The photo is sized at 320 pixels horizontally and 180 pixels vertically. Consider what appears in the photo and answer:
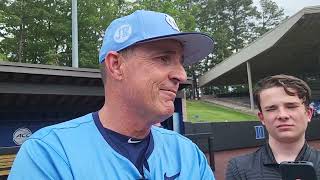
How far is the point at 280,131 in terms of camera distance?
257 centimetres

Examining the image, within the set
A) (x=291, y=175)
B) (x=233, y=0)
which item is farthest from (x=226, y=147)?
(x=233, y=0)

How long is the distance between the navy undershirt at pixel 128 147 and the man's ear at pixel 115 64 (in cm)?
19

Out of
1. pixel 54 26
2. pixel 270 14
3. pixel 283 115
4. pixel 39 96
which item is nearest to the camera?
pixel 283 115

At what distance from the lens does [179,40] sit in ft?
6.11

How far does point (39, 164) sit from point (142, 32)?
0.62 meters

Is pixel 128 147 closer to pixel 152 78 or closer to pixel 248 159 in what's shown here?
pixel 152 78

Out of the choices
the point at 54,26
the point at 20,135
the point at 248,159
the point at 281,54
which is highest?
the point at 54,26

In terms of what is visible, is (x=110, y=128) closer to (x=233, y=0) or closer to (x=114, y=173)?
(x=114, y=173)

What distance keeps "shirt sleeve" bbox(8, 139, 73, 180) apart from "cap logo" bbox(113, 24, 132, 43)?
19.7 inches

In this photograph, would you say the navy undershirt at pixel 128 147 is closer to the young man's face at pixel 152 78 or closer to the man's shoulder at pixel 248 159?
the young man's face at pixel 152 78

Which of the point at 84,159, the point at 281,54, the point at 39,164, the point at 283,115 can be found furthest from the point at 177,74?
the point at 281,54

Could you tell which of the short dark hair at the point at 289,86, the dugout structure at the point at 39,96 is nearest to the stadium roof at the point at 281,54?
the dugout structure at the point at 39,96

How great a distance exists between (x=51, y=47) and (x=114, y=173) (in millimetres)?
36399

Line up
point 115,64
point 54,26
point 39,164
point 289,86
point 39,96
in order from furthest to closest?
point 54,26, point 39,96, point 289,86, point 115,64, point 39,164
